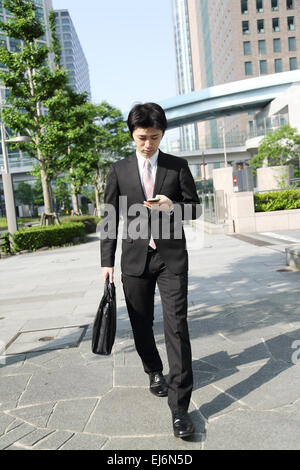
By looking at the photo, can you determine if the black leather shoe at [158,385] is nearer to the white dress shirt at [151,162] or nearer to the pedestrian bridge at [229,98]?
the white dress shirt at [151,162]

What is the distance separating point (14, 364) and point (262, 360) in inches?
89.5

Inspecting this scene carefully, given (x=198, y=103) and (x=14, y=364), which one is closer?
(x=14, y=364)

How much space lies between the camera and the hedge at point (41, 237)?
1620 centimetres

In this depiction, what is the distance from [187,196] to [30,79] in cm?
1679

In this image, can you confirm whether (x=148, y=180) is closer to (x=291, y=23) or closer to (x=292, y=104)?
(x=292, y=104)

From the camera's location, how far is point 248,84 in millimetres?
51562

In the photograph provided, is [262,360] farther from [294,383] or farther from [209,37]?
[209,37]

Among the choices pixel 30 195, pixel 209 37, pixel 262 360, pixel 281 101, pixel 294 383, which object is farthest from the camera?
→ pixel 209 37

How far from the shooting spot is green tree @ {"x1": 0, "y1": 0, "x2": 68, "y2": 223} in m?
17.1

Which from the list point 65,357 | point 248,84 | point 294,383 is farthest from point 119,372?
point 248,84

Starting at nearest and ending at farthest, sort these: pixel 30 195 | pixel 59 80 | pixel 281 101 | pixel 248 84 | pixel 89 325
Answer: pixel 89 325 < pixel 59 80 < pixel 281 101 < pixel 248 84 < pixel 30 195

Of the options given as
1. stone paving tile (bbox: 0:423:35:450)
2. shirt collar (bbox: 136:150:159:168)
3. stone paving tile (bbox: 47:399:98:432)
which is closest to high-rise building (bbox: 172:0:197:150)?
shirt collar (bbox: 136:150:159:168)

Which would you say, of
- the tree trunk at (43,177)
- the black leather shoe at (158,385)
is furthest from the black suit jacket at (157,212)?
the tree trunk at (43,177)

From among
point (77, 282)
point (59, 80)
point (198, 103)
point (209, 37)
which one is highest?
point (209, 37)
